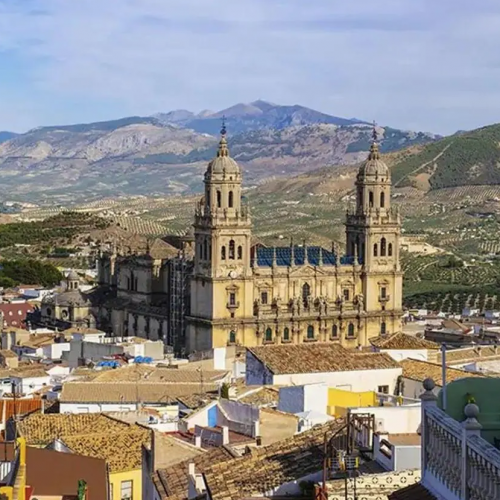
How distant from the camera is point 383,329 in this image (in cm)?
6794

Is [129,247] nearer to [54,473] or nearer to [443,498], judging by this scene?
[54,473]

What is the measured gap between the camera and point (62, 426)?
27.4 metres

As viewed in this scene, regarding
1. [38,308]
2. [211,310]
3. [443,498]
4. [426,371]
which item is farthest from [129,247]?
[443,498]

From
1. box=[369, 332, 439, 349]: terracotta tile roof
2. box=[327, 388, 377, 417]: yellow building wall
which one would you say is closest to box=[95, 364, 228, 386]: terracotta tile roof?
box=[369, 332, 439, 349]: terracotta tile roof

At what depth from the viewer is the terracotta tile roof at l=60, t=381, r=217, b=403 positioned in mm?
34000

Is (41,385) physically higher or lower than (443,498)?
lower

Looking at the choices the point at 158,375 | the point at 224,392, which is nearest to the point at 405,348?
the point at 158,375

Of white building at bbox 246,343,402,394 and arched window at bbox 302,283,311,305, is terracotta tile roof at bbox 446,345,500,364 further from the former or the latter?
arched window at bbox 302,283,311,305

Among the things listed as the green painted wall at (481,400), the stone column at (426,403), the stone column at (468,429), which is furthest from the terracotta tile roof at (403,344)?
the stone column at (468,429)

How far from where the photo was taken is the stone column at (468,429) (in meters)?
11.2

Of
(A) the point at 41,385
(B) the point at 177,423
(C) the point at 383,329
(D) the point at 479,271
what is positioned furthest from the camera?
(D) the point at 479,271

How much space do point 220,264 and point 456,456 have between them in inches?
2076

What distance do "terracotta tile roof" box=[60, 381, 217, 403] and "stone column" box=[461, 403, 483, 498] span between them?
890 inches

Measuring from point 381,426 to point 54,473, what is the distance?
4.37m
